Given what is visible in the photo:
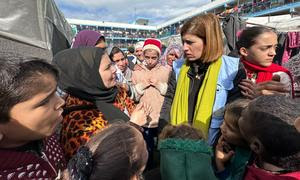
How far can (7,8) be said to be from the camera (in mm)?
2838

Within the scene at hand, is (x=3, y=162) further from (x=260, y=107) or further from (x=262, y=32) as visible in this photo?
(x=262, y=32)

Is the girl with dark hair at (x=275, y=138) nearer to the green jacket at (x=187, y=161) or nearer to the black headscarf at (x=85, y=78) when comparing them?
the green jacket at (x=187, y=161)

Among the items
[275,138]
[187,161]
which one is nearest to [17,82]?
[187,161]

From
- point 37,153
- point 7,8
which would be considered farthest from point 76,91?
point 7,8

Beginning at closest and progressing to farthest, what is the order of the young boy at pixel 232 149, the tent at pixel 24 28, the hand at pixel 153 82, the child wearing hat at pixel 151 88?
1. the young boy at pixel 232 149
2. the tent at pixel 24 28
3. the child wearing hat at pixel 151 88
4. the hand at pixel 153 82

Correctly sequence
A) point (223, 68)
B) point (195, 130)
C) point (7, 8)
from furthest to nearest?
point (7, 8)
point (223, 68)
point (195, 130)

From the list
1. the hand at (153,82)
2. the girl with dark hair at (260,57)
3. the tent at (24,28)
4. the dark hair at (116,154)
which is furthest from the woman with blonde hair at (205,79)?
the tent at (24,28)

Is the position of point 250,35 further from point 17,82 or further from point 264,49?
point 17,82

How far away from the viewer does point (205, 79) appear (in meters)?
2.07

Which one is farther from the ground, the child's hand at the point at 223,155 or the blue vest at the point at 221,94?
the blue vest at the point at 221,94

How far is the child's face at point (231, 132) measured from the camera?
1.58m

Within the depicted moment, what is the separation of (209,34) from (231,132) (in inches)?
31.4

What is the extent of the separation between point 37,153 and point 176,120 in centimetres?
121

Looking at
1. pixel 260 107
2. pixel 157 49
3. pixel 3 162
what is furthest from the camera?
pixel 157 49
